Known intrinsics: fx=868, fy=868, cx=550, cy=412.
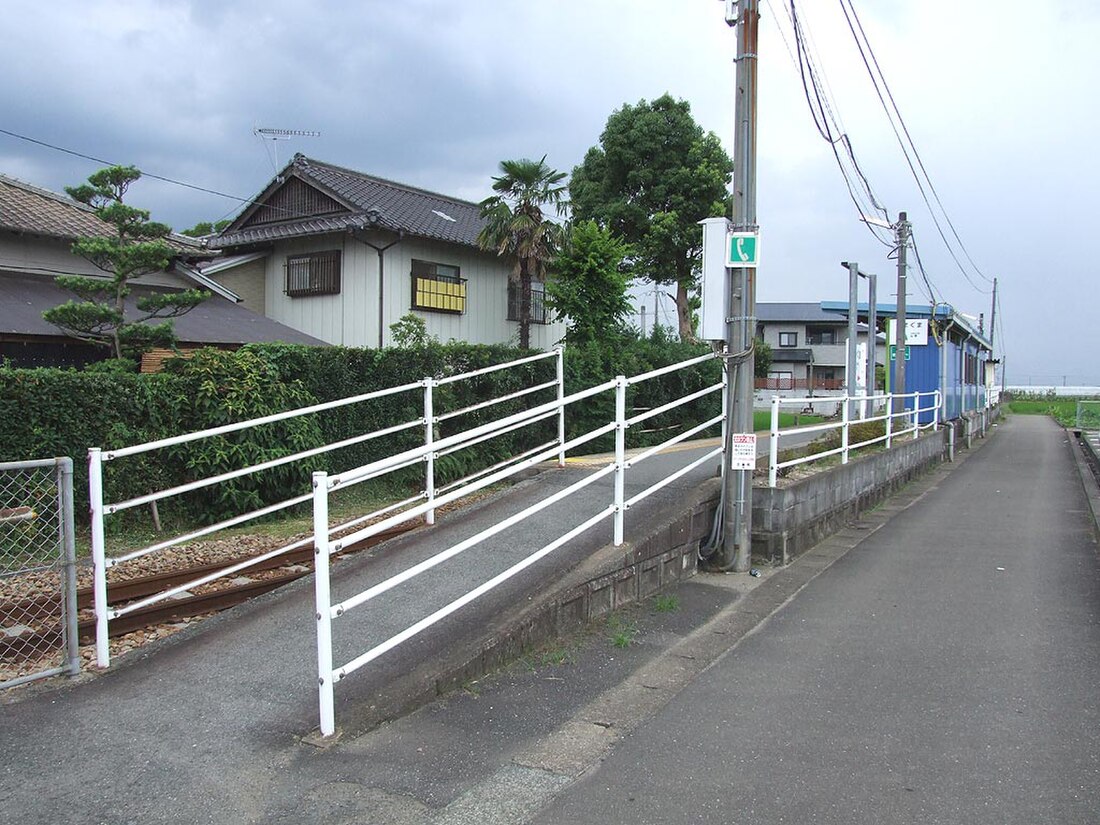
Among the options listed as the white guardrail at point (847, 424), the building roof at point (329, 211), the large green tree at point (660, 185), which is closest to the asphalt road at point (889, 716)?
the white guardrail at point (847, 424)

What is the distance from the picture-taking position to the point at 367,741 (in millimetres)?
3842

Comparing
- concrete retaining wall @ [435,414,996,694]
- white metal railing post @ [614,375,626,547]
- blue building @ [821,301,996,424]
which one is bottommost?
concrete retaining wall @ [435,414,996,694]

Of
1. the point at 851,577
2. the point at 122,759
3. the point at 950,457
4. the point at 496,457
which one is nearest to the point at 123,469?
the point at 496,457

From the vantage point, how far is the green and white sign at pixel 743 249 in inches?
279

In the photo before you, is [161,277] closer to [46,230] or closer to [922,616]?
[46,230]

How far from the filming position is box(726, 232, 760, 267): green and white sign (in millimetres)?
7098

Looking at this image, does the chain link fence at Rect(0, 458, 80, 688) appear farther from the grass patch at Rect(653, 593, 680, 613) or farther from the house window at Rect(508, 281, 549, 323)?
the house window at Rect(508, 281, 549, 323)

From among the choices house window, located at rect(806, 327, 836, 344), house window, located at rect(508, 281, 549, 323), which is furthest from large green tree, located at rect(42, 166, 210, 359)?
house window, located at rect(806, 327, 836, 344)

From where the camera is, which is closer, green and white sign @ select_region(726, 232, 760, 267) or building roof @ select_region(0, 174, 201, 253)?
green and white sign @ select_region(726, 232, 760, 267)

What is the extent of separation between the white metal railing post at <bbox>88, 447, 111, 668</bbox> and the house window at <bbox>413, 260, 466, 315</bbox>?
14254mm

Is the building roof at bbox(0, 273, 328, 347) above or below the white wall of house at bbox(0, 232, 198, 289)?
below

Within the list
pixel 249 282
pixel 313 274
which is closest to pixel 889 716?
pixel 313 274

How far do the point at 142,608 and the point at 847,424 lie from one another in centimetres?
769

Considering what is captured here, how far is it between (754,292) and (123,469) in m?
6.40
